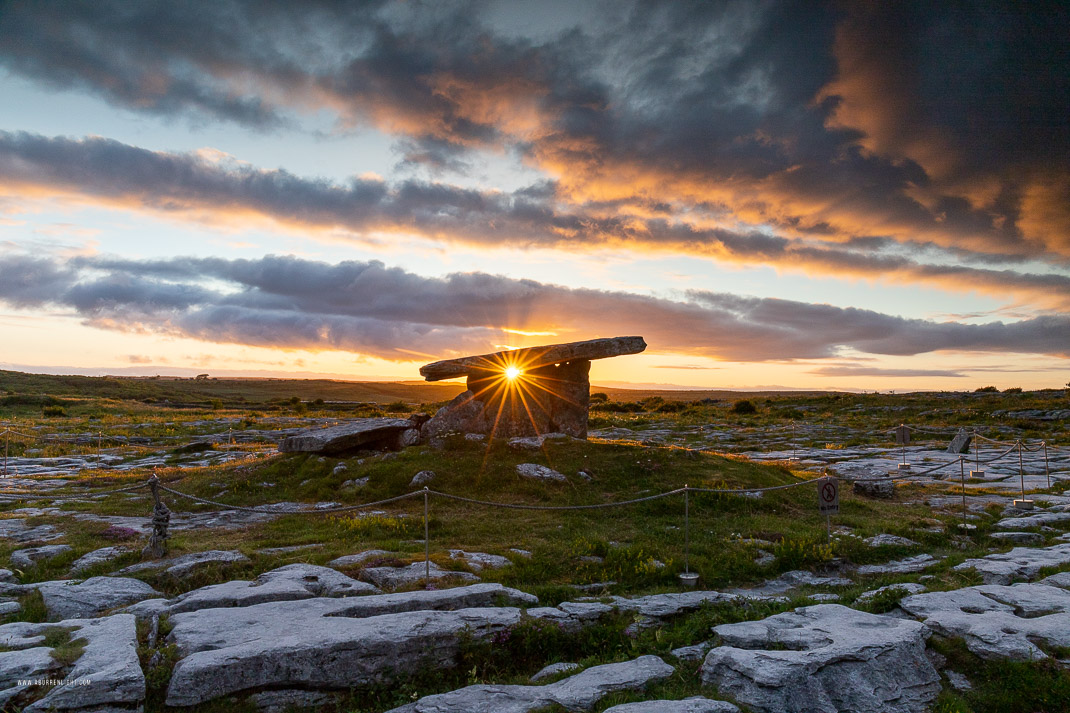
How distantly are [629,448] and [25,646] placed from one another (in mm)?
16927

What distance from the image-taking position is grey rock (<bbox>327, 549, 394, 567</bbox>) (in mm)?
11422

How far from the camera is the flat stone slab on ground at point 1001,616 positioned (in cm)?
750

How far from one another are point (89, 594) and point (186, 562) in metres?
1.64

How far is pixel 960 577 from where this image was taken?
→ 10.8 m

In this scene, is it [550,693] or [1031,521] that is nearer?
[550,693]

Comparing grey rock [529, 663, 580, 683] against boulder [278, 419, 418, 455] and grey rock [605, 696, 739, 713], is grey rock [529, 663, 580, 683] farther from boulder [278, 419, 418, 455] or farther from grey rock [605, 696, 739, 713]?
boulder [278, 419, 418, 455]

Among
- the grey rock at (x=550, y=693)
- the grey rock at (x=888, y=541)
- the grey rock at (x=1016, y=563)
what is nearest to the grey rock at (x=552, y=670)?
the grey rock at (x=550, y=693)

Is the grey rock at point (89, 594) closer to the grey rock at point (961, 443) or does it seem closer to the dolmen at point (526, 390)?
the dolmen at point (526, 390)

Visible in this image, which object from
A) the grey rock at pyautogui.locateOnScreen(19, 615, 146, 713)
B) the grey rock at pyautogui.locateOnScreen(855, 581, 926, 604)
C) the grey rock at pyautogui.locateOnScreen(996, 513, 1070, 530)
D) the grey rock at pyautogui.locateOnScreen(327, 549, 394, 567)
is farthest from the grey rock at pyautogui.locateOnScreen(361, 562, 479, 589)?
the grey rock at pyautogui.locateOnScreen(996, 513, 1070, 530)

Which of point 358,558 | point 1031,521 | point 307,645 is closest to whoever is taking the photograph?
point 307,645

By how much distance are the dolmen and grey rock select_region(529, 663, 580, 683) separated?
1495 cm

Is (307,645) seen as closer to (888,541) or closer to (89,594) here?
(89,594)

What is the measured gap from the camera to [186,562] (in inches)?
434

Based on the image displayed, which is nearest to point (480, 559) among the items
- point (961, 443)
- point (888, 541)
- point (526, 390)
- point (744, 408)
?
point (888, 541)
